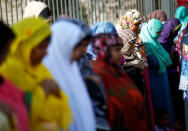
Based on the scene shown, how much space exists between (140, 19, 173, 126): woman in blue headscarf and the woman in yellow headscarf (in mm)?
3653

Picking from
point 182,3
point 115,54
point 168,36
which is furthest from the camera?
point 182,3

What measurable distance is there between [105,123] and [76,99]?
30 cm

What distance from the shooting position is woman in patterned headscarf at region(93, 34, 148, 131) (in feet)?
10.5

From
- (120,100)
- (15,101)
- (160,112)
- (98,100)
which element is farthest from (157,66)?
(15,101)

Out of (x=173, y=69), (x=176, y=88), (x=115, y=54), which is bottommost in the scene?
(x=176, y=88)

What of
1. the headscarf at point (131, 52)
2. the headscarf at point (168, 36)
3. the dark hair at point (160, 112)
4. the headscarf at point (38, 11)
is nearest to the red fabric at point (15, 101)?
the headscarf at point (38, 11)

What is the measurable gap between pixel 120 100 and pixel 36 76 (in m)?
0.87

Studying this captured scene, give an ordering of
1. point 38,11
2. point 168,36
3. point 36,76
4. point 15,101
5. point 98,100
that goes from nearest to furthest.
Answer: point 15,101, point 36,76, point 98,100, point 38,11, point 168,36

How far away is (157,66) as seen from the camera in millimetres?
6145

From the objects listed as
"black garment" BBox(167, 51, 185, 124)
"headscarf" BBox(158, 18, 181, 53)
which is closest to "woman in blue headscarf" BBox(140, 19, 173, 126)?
"headscarf" BBox(158, 18, 181, 53)

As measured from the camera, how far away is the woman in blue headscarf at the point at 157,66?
6.17 metres

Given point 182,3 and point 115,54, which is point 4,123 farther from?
point 182,3

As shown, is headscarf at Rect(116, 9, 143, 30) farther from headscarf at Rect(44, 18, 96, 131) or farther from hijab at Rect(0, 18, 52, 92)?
hijab at Rect(0, 18, 52, 92)

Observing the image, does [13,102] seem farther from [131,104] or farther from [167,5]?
[167,5]
